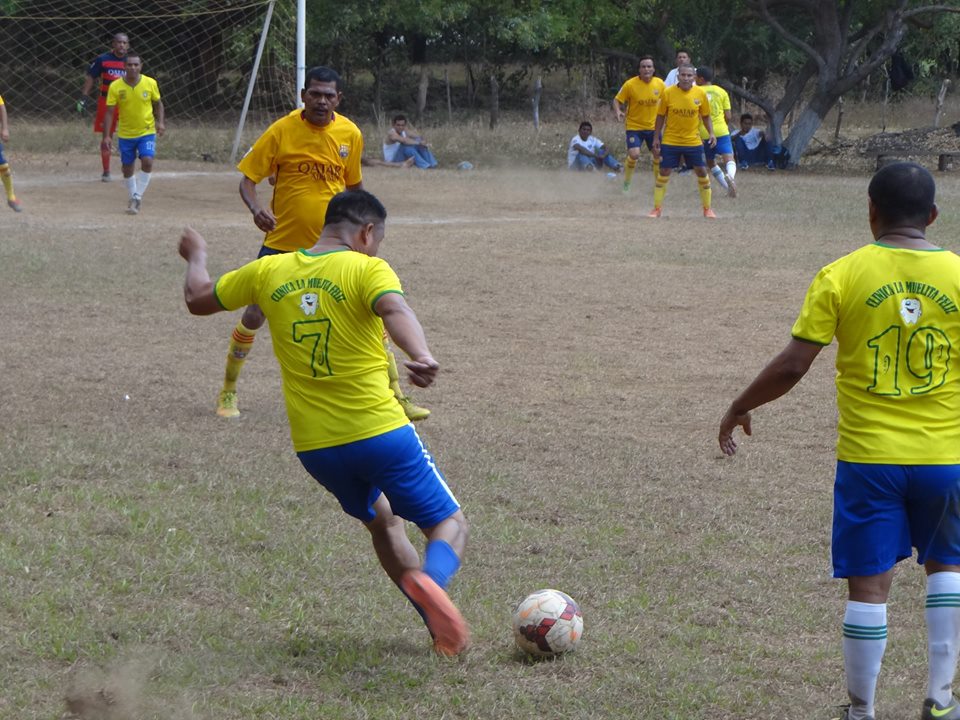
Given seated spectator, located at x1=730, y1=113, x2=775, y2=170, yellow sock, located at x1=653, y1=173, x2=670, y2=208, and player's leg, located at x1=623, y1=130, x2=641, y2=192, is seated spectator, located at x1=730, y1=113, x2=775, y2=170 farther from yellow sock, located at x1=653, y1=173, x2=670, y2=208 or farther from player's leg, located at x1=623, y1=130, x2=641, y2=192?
yellow sock, located at x1=653, y1=173, x2=670, y2=208

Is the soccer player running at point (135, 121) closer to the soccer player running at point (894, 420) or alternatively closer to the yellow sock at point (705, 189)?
the yellow sock at point (705, 189)

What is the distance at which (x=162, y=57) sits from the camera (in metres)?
28.9

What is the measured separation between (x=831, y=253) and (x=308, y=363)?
11.0m

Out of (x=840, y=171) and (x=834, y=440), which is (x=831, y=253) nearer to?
(x=834, y=440)

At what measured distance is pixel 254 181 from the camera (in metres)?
8.19

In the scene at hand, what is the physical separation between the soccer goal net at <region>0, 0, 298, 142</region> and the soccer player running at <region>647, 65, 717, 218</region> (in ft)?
36.0

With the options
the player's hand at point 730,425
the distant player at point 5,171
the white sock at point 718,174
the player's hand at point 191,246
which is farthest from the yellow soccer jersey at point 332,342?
the white sock at point 718,174

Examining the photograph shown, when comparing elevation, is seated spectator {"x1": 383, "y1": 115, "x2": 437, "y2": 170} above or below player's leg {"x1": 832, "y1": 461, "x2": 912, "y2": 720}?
below

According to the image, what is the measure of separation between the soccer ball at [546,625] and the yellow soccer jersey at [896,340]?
1.15 meters

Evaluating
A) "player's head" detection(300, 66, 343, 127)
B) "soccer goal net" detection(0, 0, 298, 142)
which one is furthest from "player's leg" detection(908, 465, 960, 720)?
"soccer goal net" detection(0, 0, 298, 142)

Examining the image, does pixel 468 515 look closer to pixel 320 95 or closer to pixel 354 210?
pixel 354 210

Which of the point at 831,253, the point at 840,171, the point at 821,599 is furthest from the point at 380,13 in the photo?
the point at 821,599

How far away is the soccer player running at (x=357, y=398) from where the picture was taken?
4.11 m

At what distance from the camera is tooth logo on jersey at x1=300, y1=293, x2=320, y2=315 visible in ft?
13.7
